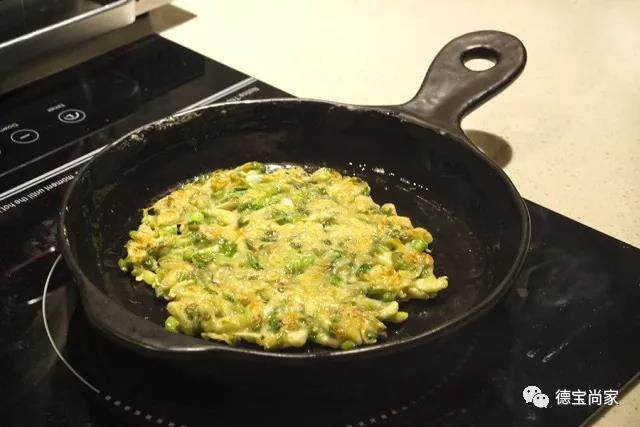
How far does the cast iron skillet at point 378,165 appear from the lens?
93 centimetres

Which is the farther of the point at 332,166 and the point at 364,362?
the point at 332,166

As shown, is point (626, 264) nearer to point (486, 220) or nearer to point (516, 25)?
point (486, 220)

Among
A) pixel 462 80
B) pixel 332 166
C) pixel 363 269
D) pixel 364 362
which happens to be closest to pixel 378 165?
pixel 332 166

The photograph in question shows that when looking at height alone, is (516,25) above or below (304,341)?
above

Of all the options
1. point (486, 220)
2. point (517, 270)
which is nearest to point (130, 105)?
point (486, 220)

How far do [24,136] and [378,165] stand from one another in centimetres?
63

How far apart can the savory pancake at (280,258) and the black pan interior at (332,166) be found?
3cm

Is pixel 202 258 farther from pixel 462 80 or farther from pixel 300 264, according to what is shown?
pixel 462 80

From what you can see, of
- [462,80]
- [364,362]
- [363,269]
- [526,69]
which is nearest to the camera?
[364,362]

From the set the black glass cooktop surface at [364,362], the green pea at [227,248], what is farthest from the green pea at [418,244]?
the green pea at [227,248]

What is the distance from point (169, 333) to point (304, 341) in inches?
7.1

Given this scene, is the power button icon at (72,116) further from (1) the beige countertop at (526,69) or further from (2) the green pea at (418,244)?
(2) the green pea at (418,244)

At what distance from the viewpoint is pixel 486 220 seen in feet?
3.37

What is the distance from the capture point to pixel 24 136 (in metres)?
1.29
